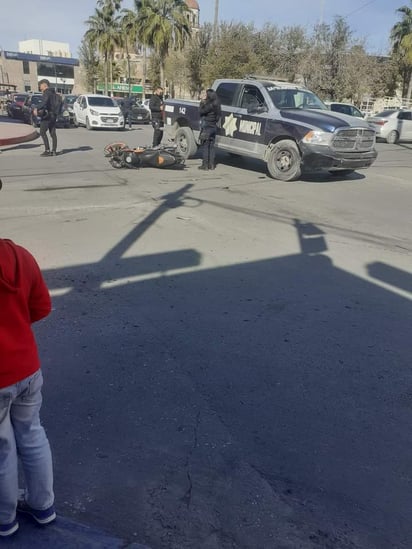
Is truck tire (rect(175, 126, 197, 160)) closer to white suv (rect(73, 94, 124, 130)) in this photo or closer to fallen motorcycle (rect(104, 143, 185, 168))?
fallen motorcycle (rect(104, 143, 185, 168))

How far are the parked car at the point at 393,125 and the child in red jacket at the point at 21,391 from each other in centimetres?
2522

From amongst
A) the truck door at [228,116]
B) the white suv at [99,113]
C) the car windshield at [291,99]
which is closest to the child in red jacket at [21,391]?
the car windshield at [291,99]

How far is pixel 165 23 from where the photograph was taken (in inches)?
1743

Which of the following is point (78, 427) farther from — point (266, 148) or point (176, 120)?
point (176, 120)

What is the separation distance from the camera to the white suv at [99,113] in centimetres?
2444

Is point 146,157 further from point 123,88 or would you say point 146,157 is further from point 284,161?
point 123,88

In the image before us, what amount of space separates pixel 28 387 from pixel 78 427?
0.94 metres

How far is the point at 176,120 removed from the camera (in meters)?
14.1

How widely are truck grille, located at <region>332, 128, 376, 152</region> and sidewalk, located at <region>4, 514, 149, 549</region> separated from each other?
32.6ft

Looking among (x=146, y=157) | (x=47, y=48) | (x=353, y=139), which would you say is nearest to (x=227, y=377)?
(x=353, y=139)

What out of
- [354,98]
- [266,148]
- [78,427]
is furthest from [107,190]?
[354,98]

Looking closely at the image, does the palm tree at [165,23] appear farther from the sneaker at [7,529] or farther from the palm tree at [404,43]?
the sneaker at [7,529]

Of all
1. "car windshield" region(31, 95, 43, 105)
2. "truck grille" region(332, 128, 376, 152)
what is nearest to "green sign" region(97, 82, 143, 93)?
"car windshield" region(31, 95, 43, 105)

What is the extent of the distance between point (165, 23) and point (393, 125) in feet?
95.8
